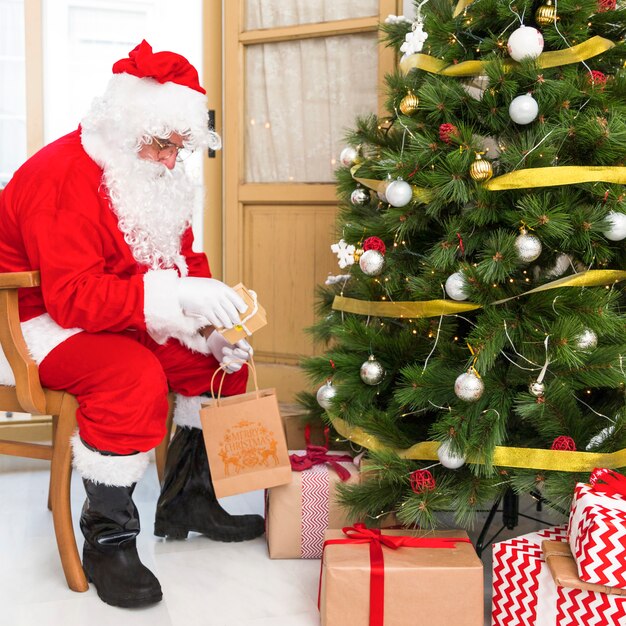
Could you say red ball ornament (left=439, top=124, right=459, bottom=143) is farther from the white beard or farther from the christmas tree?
the white beard

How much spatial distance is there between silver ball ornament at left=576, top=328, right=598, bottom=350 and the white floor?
23.8 inches

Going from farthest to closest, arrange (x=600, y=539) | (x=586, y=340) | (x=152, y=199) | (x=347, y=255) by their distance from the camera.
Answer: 1. (x=347, y=255)
2. (x=152, y=199)
3. (x=586, y=340)
4. (x=600, y=539)

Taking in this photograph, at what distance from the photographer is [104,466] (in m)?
1.73

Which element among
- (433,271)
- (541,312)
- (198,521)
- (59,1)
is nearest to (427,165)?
(433,271)

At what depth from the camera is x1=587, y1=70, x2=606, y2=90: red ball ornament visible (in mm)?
1695

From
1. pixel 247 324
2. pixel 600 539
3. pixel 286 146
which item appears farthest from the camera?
pixel 286 146

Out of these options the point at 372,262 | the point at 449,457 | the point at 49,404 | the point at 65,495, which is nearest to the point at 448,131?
the point at 372,262

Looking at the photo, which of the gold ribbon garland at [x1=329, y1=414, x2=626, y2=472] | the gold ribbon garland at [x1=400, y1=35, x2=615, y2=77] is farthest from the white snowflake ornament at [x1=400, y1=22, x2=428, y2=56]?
the gold ribbon garland at [x1=329, y1=414, x2=626, y2=472]

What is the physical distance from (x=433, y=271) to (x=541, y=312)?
0.25 meters

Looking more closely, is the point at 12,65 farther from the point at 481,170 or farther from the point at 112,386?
the point at 481,170

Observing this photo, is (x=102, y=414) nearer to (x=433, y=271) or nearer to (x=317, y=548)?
(x=317, y=548)

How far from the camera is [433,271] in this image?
1.80 meters

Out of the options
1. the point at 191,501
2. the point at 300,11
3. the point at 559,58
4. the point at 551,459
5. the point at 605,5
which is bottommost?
the point at 191,501

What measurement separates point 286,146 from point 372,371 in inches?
50.9
